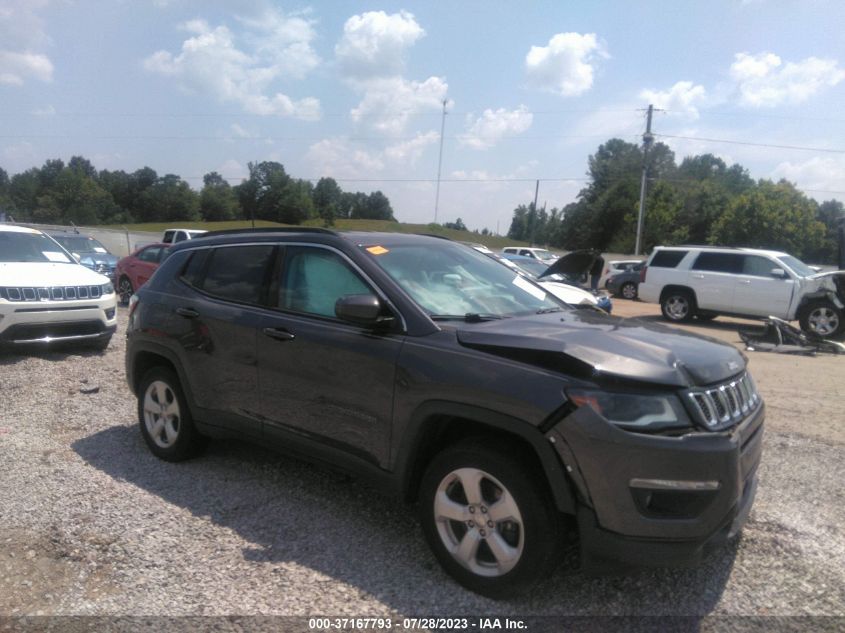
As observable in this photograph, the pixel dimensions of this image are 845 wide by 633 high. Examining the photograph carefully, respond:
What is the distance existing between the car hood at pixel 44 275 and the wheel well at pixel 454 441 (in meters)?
6.52

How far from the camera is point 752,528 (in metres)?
3.70

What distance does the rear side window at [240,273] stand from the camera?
420 cm

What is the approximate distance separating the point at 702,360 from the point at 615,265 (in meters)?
27.2

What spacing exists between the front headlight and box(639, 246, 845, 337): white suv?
12.0 m

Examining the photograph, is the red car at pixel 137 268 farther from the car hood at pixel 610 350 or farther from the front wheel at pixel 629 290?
the front wheel at pixel 629 290

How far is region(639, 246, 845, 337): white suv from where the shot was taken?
1266cm

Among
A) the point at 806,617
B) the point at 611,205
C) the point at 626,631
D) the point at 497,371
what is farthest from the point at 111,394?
the point at 611,205

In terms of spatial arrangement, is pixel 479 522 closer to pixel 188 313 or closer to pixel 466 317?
pixel 466 317

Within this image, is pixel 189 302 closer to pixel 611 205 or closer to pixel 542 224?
pixel 611 205

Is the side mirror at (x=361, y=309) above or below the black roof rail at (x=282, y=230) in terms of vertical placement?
below


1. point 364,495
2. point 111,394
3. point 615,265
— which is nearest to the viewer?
point 364,495

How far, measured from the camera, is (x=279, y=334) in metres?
3.86

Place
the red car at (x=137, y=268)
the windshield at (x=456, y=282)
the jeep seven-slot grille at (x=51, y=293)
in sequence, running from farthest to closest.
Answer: the red car at (x=137, y=268), the jeep seven-slot grille at (x=51, y=293), the windshield at (x=456, y=282)

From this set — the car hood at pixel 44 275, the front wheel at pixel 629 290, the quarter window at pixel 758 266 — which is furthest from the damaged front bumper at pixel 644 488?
the front wheel at pixel 629 290
